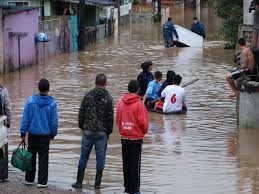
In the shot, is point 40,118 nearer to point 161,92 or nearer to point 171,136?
point 171,136

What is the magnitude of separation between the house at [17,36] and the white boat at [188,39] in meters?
10.8

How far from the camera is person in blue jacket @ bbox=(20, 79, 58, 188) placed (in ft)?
30.8

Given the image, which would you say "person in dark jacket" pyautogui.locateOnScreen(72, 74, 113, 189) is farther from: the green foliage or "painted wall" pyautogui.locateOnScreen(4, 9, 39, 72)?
the green foliage

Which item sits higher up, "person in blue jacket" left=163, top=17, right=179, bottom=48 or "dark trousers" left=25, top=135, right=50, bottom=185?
"person in blue jacket" left=163, top=17, right=179, bottom=48

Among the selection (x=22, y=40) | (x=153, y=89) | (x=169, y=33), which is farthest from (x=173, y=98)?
(x=169, y=33)

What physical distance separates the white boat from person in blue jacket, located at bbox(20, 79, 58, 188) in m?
28.6

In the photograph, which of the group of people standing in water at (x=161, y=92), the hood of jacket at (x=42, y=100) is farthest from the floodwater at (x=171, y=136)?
the hood of jacket at (x=42, y=100)

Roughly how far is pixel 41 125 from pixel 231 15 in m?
25.2

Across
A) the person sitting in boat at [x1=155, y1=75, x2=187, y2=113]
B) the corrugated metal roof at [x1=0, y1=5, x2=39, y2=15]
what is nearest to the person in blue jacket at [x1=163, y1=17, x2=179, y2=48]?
the corrugated metal roof at [x1=0, y1=5, x2=39, y2=15]

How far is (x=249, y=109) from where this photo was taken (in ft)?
46.6

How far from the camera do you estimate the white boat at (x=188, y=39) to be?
1479 inches

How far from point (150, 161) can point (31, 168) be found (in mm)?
2585

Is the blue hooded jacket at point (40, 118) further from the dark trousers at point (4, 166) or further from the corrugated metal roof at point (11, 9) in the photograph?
the corrugated metal roof at point (11, 9)

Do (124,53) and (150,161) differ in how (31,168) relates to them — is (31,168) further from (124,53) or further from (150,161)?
(124,53)
